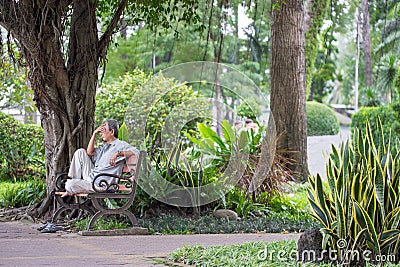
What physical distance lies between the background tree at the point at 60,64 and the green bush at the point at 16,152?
511 centimetres

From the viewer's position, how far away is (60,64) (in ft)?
29.1

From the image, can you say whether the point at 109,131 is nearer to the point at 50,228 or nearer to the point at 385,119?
the point at 50,228

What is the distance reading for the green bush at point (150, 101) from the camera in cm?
1415

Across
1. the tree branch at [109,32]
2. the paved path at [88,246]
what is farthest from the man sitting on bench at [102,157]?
the tree branch at [109,32]

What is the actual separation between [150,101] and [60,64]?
555 centimetres

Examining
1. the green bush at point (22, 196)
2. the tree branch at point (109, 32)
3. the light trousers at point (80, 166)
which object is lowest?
the green bush at point (22, 196)

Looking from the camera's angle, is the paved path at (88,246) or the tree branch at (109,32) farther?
the tree branch at (109,32)

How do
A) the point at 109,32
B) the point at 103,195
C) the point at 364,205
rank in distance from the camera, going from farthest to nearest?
the point at 109,32 → the point at 103,195 → the point at 364,205

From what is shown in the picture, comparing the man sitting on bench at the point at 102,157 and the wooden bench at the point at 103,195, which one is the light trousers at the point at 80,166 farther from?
the wooden bench at the point at 103,195

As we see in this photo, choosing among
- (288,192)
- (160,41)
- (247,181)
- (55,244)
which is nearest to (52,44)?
(55,244)

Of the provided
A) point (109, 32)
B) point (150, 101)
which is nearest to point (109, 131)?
point (109, 32)

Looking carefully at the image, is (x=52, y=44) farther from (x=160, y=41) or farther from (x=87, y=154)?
(x=160, y=41)

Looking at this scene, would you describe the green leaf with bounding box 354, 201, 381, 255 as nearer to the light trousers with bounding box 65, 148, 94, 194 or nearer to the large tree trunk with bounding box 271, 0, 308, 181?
the light trousers with bounding box 65, 148, 94, 194

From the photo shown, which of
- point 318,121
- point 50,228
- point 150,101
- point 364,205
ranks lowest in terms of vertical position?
point 50,228
